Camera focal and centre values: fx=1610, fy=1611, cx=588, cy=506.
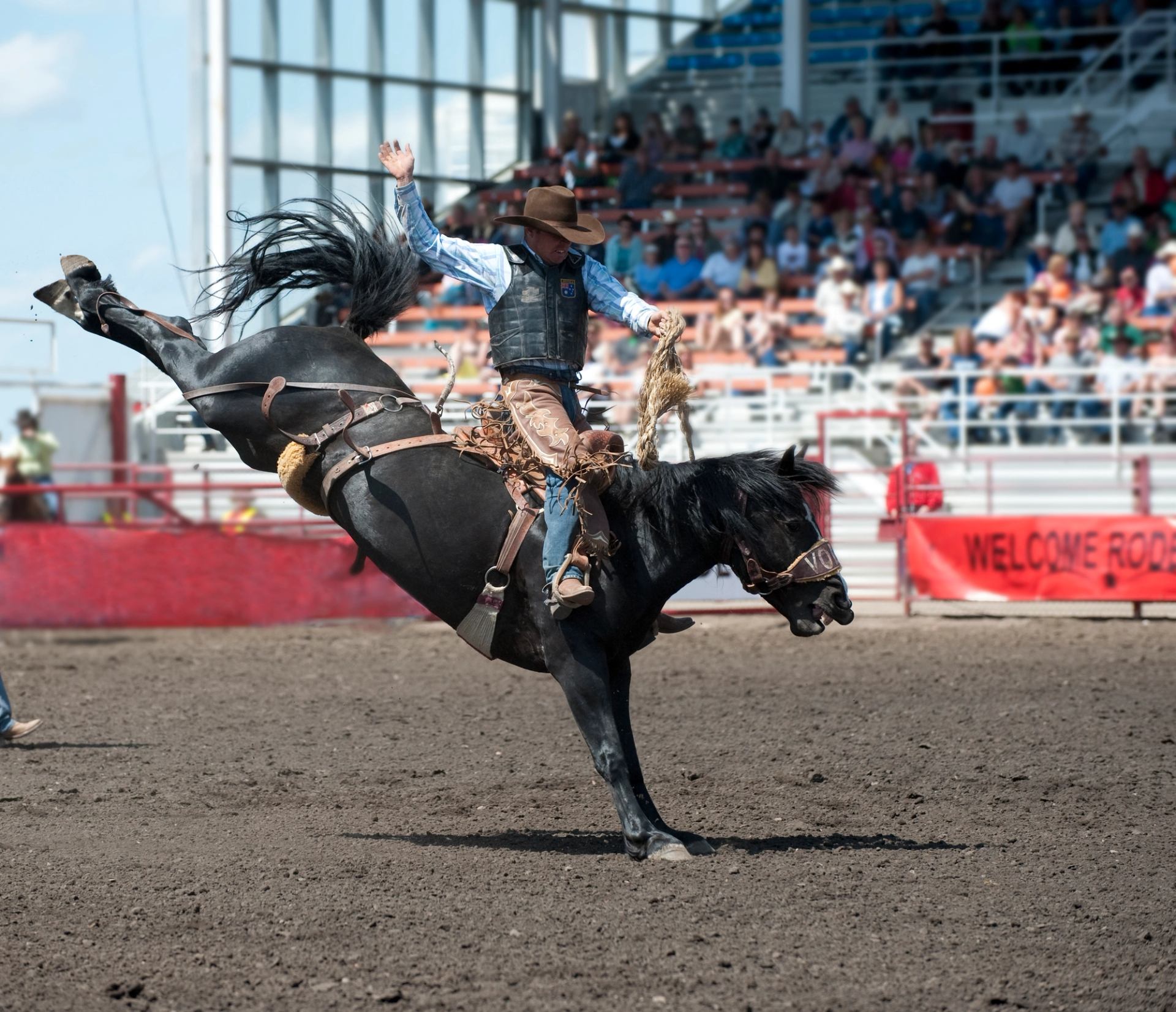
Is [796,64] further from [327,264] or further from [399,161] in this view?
[399,161]

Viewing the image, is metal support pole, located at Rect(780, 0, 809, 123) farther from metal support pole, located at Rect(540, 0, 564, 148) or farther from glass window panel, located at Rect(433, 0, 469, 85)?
glass window panel, located at Rect(433, 0, 469, 85)

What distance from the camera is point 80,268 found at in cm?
621

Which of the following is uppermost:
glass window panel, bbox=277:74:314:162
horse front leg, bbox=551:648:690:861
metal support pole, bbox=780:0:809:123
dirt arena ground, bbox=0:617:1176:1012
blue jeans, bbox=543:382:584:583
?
metal support pole, bbox=780:0:809:123

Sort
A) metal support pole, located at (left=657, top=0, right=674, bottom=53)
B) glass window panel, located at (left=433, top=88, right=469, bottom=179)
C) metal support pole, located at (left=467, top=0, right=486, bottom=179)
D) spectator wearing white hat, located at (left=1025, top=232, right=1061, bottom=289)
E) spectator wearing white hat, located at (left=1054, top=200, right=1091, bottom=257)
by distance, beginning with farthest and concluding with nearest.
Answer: metal support pole, located at (left=657, top=0, right=674, bottom=53), metal support pole, located at (left=467, top=0, right=486, bottom=179), glass window panel, located at (left=433, top=88, right=469, bottom=179), spectator wearing white hat, located at (left=1025, top=232, right=1061, bottom=289), spectator wearing white hat, located at (left=1054, top=200, right=1091, bottom=257)

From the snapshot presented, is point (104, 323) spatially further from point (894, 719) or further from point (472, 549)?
point (894, 719)

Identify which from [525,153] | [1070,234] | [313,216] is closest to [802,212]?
[1070,234]

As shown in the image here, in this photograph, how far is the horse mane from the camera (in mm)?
5414

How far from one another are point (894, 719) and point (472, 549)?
10.8ft

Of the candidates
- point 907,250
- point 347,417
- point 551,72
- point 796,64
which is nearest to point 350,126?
point 551,72

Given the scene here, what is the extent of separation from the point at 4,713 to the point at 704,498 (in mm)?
3746

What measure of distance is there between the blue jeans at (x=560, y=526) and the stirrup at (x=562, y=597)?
0.01 m

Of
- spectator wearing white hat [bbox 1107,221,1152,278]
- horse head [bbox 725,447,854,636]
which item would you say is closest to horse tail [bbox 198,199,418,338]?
horse head [bbox 725,447,854,636]

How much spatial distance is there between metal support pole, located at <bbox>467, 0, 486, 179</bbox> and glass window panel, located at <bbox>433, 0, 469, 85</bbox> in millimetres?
75

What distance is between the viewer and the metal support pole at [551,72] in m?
22.9
